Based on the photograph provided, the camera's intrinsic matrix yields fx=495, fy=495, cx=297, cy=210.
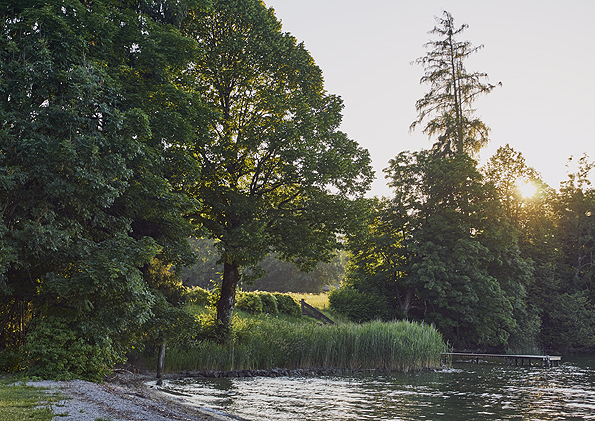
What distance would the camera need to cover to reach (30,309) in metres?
12.6

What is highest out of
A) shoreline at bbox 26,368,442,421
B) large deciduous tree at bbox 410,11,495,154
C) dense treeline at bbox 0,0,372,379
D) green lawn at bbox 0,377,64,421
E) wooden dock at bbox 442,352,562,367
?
large deciduous tree at bbox 410,11,495,154

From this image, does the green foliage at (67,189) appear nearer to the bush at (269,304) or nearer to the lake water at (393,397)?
the lake water at (393,397)

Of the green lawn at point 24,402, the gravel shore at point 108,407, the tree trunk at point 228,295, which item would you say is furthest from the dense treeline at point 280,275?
the green lawn at point 24,402

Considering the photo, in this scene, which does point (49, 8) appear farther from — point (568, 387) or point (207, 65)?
point (568, 387)

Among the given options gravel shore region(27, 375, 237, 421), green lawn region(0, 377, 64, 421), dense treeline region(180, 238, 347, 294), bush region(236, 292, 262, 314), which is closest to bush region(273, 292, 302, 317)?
bush region(236, 292, 262, 314)

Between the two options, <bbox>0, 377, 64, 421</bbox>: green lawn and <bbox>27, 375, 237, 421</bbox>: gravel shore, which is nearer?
<bbox>0, 377, 64, 421</bbox>: green lawn

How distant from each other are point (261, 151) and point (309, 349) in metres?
8.62

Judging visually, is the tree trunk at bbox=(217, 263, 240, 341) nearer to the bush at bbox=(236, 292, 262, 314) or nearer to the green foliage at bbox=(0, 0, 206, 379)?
the green foliage at bbox=(0, 0, 206, 379)

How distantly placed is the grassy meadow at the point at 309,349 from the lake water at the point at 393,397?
4.13 ft

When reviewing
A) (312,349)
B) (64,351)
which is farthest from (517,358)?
(64,351)

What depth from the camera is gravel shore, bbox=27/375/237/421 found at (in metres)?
7.07

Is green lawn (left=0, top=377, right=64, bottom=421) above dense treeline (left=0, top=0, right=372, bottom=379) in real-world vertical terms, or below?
below

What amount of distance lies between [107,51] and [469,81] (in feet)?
99.3

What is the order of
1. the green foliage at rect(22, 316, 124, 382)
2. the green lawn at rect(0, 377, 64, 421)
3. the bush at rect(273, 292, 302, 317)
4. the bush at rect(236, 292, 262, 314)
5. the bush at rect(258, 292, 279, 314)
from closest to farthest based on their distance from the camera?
the green lawn at rect(0, 377, 64, 421) < the green foliage at rect(22, 316, 124, 382) < the bush at rect(236, 292, 262, 314) < the bush at rect(258, 292, 279, 314) < the bush at rect(273, 292, 302, 317)
